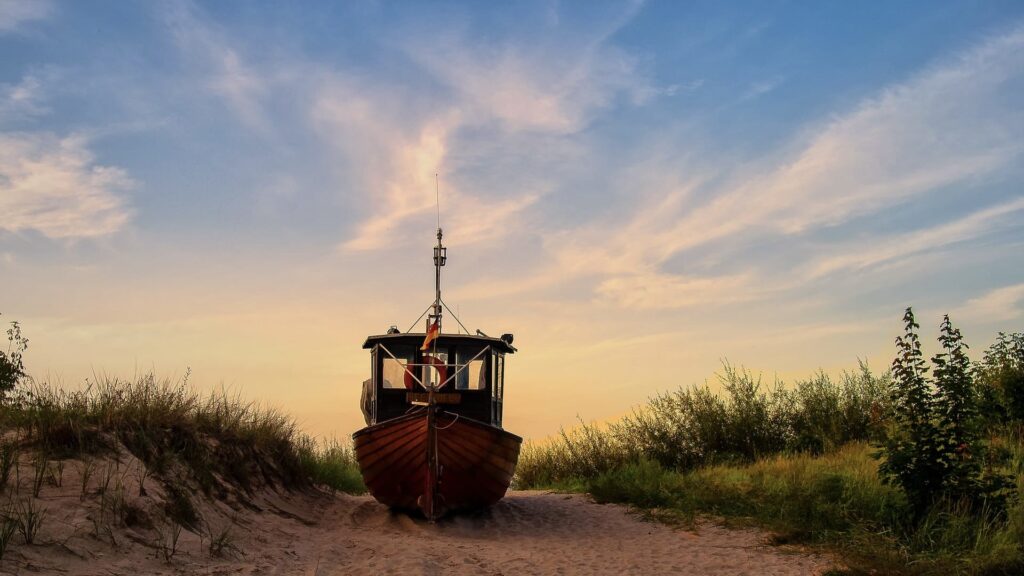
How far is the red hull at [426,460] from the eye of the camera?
12070 mm

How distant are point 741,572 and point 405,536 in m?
4.78

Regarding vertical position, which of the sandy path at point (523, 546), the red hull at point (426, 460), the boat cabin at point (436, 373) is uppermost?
the boat cabin at point (436, 373)

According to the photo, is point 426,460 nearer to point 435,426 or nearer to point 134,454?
point 435,426

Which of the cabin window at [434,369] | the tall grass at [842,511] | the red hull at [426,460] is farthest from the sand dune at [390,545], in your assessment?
the cabin window at [434,369]

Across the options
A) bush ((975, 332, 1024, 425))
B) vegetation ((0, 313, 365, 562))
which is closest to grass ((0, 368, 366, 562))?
vegetation ((0, 313, 365, 562))

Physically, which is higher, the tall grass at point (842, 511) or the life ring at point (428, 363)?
the life ring at point (428, 363)

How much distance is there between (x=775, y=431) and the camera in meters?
18.8

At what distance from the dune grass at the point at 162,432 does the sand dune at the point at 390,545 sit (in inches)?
23.3

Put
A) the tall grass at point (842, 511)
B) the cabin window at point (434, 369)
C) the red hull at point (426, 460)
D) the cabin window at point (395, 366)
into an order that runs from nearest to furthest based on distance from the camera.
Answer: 1. the tall grass at point (842, 511)
2. the red hull at point (426, 460)
3. the cabin window at point (434, 369)
4. the cabin window at point (395, 366)

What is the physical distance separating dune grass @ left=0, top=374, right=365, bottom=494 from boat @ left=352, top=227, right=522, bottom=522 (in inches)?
70.3

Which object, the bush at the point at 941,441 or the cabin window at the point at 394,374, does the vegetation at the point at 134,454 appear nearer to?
the cabin window at the point at 394,374

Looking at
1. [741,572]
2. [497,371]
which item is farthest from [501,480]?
[741,572]

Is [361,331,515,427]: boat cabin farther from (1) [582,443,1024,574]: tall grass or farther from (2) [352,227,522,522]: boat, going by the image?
(1) [582,443,1024,574]: tall grass

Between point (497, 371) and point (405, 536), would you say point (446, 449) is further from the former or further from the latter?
point (497, 371)
